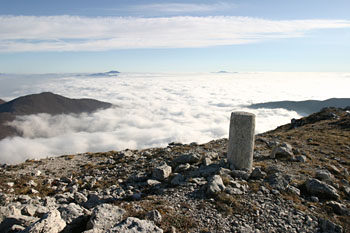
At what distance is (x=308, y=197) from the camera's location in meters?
9.64

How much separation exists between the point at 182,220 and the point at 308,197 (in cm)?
536

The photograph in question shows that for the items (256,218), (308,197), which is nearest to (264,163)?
(308,197)

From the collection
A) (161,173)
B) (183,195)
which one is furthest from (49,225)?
(161,173)

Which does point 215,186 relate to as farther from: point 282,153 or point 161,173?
point 282,153

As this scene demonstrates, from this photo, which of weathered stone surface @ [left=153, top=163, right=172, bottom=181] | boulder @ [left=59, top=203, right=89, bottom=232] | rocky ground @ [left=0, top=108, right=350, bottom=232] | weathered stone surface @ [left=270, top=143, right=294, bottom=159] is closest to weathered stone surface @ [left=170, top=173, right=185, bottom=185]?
rocky ground @ [left=0, top=108, right=350, bottom=232]

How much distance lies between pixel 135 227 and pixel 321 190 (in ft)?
24.8

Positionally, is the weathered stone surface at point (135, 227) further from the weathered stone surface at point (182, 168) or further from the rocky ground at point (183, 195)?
the weathered stone surface at point (182, 168)

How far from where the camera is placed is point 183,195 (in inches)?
375

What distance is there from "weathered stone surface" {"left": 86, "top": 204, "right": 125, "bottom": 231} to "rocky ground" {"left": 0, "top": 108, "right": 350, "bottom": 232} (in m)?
0.03

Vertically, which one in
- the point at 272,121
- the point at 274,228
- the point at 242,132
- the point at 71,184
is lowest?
the point at 272,121

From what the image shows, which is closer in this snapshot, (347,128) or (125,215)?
(125,215)

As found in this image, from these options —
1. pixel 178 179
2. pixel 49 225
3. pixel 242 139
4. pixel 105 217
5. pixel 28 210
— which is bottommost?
pixel 178 179

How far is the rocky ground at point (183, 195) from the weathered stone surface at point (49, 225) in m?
0.02

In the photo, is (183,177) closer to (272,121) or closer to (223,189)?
(223,189)
